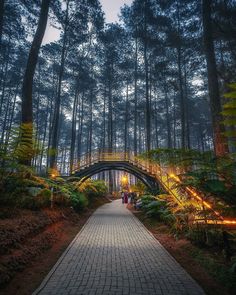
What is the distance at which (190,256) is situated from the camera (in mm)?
5914

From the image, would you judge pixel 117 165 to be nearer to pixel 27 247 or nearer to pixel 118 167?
pixel 118 167

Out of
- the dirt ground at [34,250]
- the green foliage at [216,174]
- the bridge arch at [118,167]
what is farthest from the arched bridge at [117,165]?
the green foliage at [216,174]

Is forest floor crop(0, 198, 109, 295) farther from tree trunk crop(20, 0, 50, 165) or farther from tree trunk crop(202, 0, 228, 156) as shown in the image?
tree trunk crop(202, 0, 228, 156)

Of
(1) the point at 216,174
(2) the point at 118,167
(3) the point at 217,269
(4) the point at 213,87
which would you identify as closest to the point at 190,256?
(3) the point at 217,269

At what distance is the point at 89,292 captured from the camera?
12.2 ft

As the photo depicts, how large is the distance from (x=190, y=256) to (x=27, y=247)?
432cm

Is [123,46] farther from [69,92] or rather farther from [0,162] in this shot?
[0,162]

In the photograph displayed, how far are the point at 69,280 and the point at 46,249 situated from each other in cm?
239

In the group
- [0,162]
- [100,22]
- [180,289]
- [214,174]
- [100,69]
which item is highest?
[100,69]

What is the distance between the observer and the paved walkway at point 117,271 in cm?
388

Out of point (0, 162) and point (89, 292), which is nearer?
point (89, 292)

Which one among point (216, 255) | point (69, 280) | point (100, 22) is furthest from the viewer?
point (100, 22)

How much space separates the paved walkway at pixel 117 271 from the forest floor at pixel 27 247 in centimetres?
32

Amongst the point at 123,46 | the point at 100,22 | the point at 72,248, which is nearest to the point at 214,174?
the point at 72,248
